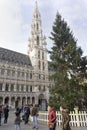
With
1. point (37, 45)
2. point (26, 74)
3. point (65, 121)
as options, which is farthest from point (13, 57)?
point (65, 121)

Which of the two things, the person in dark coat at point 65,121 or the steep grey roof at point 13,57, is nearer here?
the person in dark coat at point 65,121

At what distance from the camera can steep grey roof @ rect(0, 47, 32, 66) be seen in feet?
183

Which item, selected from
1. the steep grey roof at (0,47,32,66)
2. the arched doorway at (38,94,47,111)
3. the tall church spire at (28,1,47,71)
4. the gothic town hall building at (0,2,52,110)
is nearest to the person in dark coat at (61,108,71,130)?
the arched doorway at (38,94,47,111)

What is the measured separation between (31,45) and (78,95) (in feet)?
178

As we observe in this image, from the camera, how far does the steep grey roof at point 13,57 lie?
55906 mm

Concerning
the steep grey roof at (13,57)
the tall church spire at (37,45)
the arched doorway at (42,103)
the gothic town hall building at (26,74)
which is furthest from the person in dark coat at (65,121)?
the tall church spire at (37,45)

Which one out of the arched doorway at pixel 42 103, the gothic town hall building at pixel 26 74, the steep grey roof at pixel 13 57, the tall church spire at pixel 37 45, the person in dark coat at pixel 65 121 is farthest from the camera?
the tall church spire at pixel 37 45

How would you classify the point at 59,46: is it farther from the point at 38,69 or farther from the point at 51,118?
the point at 38,69

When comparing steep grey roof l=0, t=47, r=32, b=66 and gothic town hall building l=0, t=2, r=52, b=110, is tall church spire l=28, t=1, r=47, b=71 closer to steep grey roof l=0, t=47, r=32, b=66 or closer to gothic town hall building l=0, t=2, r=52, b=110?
gothic town hall building l=0, t=2, r=52, b=110

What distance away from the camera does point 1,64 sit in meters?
51.7

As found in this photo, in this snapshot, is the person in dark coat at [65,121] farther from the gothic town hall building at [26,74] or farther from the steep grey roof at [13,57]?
the steep grey roof at [13,57]

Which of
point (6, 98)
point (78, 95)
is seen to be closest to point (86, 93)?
point (78, 95)

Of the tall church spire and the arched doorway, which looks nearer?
the arched doorway

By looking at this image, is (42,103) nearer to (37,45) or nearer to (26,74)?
(26,74)
